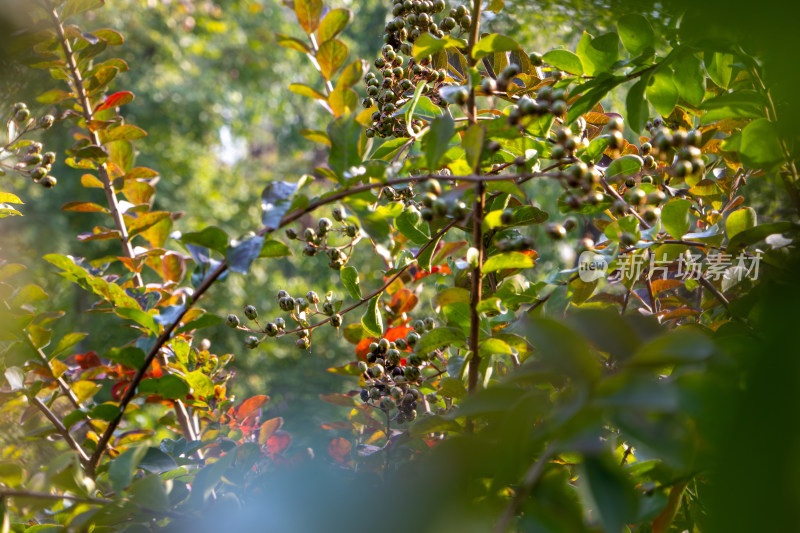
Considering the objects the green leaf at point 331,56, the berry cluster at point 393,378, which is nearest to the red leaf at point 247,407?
the berry cluster at point 393,378

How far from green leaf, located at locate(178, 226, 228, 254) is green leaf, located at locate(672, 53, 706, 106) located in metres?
0.44

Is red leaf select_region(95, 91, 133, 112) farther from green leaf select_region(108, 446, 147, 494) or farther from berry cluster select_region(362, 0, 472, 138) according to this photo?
green leaf select_region(108, 446, 147, 494)

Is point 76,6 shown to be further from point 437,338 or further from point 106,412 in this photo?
point 437,338

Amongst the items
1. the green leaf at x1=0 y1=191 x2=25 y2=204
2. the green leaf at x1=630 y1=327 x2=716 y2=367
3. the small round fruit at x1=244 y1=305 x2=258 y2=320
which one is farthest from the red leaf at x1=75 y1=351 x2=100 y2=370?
the green leaf at x1=630 y1=327 x2=716 y2=367

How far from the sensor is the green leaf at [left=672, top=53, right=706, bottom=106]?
547 mm

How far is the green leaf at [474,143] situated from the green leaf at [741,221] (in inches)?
9.9

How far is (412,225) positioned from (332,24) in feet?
0.65

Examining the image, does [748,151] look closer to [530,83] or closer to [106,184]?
[530,83]

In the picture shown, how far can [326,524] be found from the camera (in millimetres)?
346

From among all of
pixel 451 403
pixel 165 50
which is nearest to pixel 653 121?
pixel 451 403

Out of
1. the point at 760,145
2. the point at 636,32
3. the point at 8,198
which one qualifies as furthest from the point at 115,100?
the point at 760,145

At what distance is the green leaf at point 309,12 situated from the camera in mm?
526

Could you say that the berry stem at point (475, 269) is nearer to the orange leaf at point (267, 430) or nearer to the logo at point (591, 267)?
the logo at point (591, 267)

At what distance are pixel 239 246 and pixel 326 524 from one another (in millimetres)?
193
